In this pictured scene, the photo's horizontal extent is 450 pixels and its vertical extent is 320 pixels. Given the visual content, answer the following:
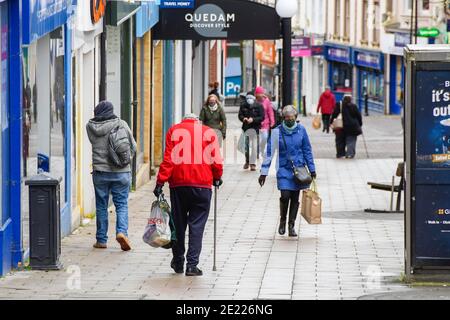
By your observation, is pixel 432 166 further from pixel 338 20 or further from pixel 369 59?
pixel 338 20

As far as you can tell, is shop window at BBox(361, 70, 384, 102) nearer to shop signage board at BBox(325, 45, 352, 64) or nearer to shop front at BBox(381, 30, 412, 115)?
shop front at BBox(381, 30, 412, 115)

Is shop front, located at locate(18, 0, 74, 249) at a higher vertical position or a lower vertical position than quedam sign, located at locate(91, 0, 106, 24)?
lower

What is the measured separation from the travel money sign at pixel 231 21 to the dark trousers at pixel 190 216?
11.1 m

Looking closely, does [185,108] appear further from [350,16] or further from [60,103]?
[350,16]

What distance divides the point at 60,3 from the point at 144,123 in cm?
964

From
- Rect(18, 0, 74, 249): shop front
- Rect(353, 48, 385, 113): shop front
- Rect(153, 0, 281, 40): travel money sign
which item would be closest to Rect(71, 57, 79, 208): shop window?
Rect(18, 0, 74, 249): shop front

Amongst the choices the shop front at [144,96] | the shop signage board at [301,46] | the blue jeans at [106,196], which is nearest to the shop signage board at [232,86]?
the shop signage board at [301,46]

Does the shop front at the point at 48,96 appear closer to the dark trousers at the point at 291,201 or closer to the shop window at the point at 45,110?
the shop window at the point at 45,110

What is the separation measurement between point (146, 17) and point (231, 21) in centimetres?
169

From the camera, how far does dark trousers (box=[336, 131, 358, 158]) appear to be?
32.4 m

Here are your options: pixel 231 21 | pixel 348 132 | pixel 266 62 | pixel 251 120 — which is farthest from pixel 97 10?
pixel 266 62

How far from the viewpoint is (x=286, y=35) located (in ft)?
80.3

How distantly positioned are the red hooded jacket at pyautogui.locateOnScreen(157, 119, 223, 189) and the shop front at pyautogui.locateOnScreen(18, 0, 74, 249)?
173 cm
